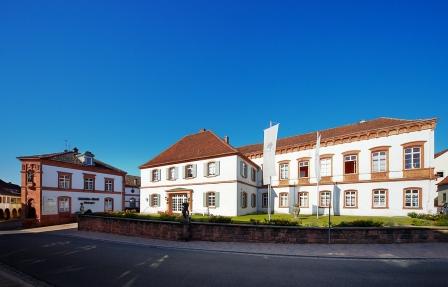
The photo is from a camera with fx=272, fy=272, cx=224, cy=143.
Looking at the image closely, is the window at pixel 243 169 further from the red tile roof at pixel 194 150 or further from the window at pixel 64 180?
the window at pixel 64 180

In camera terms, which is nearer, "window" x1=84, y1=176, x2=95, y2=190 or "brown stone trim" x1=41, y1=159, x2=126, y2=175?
"brown stone trim" x1=41, y1=159, x2=126, y2=175

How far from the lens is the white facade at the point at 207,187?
28.5 m

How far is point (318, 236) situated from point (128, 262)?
359 inches

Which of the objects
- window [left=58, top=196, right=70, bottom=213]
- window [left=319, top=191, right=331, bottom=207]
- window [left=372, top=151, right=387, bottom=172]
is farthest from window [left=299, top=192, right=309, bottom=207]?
window [left=58, top=196, right=70, bottom=213]

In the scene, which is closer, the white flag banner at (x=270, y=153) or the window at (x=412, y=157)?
the white flag banner at (x=270, y=153)

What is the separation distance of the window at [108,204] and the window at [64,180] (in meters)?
6.41

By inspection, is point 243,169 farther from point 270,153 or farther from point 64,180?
point 64,180

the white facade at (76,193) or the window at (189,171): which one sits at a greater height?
the window at (189,171)

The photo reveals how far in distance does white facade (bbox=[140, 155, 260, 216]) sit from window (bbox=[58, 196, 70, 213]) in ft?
28.8

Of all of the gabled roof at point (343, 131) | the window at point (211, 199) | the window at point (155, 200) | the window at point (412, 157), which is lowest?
the window at point (155, 200)

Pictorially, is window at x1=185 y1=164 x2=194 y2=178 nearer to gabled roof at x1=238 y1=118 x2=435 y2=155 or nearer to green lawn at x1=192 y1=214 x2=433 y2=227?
green lawn at x1=192 y1=214 x2=433 y2=227

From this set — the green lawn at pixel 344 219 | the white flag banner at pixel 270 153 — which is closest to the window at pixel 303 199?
the green lawn at pixel 344 219

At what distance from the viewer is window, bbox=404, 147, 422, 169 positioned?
2552cm

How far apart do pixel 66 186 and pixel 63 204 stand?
2.15 metres
